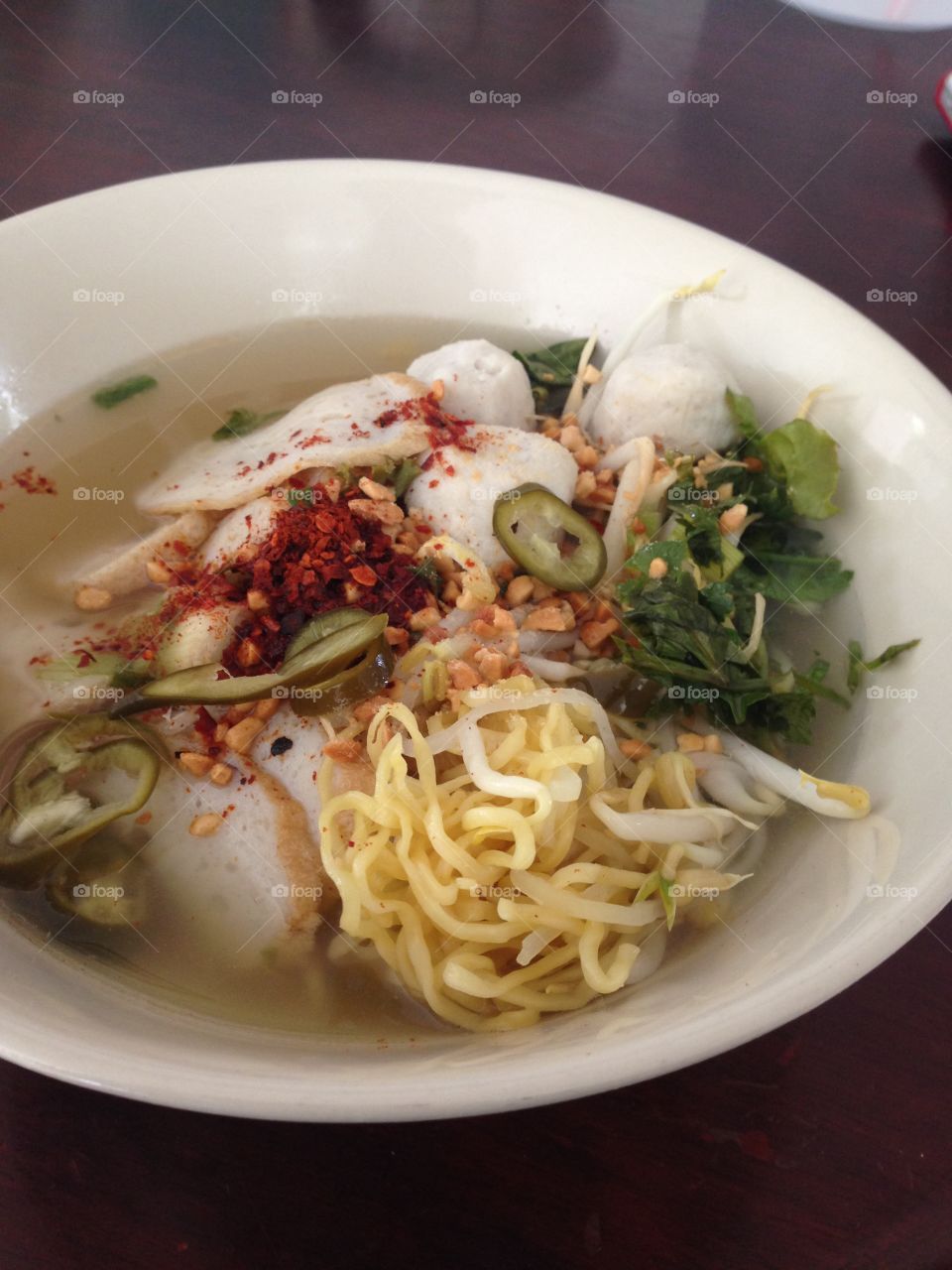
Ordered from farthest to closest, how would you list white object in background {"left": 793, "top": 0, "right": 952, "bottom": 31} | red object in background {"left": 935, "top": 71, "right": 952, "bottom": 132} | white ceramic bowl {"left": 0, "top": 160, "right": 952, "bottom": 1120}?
1. white object in background {"left": 793, "top": 0, "right": 952, "bottom": 31}
2. red object in background {"left": 935, "top": 71, "right": 952, "bottom": 132}
3. white ceramic bowl {"left": 0, "top": 160, "right": 952, "bottom": 1120}

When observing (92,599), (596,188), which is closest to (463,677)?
(92,599)

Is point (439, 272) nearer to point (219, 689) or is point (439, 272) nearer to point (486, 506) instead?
point (486, 506)

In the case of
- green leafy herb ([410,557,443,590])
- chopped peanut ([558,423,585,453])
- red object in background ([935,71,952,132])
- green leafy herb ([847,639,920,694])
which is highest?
red object in background ([935,71,952,132])

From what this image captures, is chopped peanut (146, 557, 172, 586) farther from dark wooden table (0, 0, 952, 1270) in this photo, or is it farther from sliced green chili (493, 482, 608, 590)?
dark wooden table (0, 0, 952, 1270)

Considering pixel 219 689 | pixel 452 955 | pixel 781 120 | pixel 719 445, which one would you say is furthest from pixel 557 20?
pixel 452 955

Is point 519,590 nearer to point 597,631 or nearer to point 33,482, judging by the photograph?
point 597,631

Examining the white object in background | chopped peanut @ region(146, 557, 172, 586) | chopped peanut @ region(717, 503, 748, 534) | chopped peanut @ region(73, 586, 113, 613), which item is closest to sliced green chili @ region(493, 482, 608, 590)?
chopped peanut @ region(717, 503, 748, 534)

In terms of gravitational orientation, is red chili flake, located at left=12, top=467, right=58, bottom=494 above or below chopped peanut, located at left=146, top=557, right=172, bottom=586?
below
